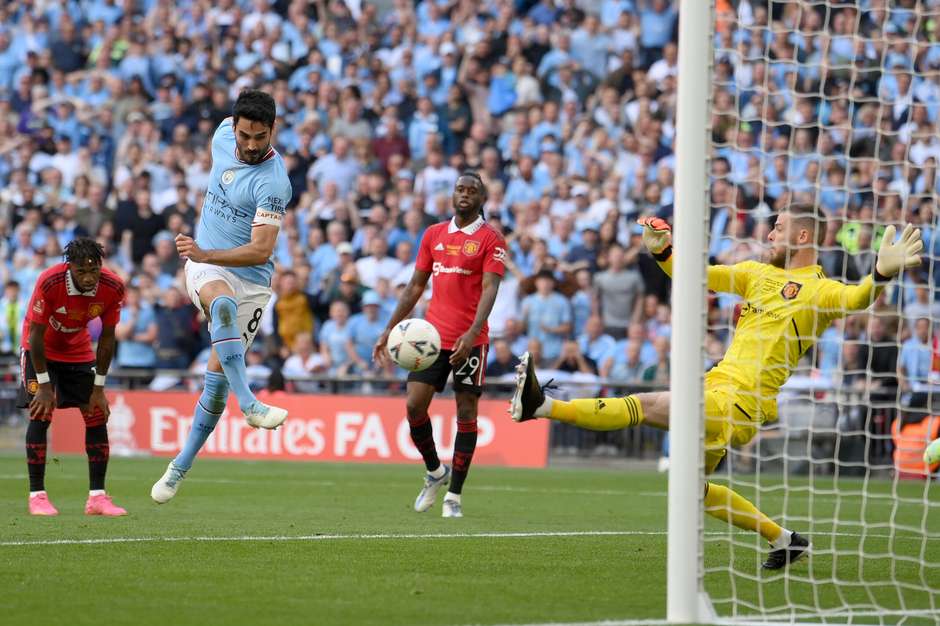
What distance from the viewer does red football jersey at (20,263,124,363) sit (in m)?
10.7

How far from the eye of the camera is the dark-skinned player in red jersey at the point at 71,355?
10.7m

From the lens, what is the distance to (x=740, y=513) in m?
8.25

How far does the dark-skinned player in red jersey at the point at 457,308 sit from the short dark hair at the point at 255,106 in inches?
93.9

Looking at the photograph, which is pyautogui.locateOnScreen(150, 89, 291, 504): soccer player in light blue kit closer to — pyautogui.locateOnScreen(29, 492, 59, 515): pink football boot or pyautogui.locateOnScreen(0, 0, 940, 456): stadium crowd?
pyautogui.locateOnScreen(29, 492, 59, 515): pink football boot

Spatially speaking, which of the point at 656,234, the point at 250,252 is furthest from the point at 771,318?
the point at 250,252

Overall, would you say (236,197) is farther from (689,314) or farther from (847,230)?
(847,230)

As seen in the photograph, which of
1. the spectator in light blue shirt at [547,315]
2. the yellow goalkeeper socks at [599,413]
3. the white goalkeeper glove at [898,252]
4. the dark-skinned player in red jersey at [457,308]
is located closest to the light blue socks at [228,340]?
the dark-skinned player in red jersey at [457,308]

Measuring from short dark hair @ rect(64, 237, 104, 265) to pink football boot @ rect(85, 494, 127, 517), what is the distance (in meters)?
1.73

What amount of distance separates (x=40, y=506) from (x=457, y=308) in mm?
3523

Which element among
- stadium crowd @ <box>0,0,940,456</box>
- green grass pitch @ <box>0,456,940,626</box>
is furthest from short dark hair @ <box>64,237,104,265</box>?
stadium crowd @ <box>0,0,940,456</box>

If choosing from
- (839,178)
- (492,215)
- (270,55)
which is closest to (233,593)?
(839,178)

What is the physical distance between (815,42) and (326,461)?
873 cm

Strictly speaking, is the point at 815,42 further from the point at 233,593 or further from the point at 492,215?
the point at 233,593

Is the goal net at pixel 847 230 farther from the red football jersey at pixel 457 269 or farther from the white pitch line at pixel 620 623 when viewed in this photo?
the white pitch line at pixel 620 623
